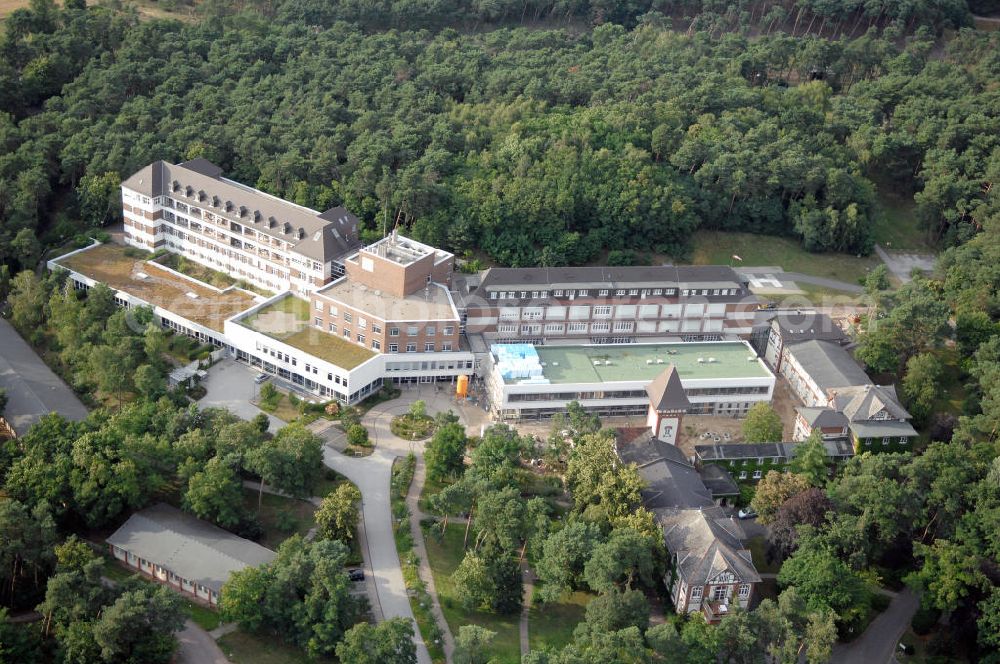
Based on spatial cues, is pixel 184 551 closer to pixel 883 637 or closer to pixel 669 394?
pixel 669 394

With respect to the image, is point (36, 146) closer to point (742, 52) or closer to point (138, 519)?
point (138, 519)

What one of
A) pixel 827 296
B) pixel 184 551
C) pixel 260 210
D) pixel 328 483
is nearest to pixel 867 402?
pixel 827 296

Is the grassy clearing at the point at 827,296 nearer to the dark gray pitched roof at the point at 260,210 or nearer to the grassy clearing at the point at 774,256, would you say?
the grassy clearing at the point at 774,256

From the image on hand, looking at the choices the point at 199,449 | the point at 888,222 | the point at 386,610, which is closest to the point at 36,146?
the point at 199,449

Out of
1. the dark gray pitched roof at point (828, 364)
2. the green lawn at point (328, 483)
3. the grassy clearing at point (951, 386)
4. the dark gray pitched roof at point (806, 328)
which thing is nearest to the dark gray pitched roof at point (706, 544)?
the dark gray pitched roof at point (828, 364)

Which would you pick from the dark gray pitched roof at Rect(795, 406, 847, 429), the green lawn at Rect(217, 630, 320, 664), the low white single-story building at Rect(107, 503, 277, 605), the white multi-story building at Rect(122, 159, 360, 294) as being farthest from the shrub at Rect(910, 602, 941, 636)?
the white multi-story building at Rect(122, 159, 360, 294)

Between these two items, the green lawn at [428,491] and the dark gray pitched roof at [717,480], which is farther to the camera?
the dark gray pitched roof at [717,480]
